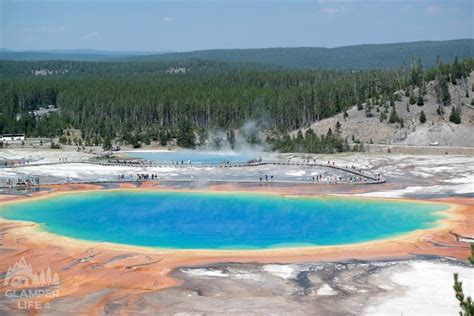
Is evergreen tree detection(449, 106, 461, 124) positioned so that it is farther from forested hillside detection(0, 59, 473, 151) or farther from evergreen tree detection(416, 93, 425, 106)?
forested hillside detection(0, 59, 473, 151)

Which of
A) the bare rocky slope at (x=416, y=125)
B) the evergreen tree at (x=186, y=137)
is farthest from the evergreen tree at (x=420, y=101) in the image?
the evergreen tree at (x=186, y=137)

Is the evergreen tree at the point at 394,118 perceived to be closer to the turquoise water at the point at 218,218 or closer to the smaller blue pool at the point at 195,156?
the smaller blue pool at the point at 195,156

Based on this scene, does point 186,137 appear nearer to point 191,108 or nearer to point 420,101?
point 191,108

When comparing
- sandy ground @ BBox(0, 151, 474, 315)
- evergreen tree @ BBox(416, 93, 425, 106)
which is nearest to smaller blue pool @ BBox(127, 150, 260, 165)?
evergreen tree @ BBox(416, 93, 425, 106)

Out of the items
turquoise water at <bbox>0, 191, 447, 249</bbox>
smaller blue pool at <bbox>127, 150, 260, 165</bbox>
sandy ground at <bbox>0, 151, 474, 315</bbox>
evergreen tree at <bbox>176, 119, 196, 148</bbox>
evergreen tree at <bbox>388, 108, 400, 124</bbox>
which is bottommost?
turquoise water at <bbox>0, 191, 447, 249</bbox>

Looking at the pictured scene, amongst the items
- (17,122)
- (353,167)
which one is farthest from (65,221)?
(17,122)
